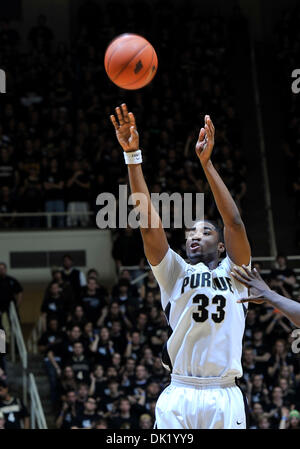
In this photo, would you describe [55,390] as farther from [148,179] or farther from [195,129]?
[195,129]

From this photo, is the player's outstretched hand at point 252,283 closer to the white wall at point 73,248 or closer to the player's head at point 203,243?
the player's head at point 203,243

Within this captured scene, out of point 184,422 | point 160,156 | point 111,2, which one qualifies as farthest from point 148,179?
point 184,422

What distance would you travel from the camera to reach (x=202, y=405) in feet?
22.1

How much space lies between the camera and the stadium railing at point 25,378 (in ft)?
48.6

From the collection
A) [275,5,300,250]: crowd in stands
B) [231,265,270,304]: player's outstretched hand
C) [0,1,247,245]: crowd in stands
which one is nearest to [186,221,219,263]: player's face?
[231,265,270,304]: player's outstretched hand

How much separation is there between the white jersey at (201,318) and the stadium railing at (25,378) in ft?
26.6

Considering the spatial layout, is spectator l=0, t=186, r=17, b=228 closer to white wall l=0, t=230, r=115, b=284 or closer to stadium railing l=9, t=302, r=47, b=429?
white wall l=0, t=230, r=115, b=284

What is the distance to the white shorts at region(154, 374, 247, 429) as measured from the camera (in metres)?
6.70

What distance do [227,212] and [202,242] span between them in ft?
1.29

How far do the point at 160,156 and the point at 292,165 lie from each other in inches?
137

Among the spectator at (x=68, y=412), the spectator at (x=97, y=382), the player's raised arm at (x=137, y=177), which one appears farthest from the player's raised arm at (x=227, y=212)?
the spectator at (x=97, y=382)

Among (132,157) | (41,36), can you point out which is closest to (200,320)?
(132,157)

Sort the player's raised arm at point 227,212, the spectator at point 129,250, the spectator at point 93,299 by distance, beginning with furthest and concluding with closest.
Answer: the spectator at point 129,250, the spectator at point 93,299, the player's raised arm at point 227,212

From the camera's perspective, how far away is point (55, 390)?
15.3 metres
